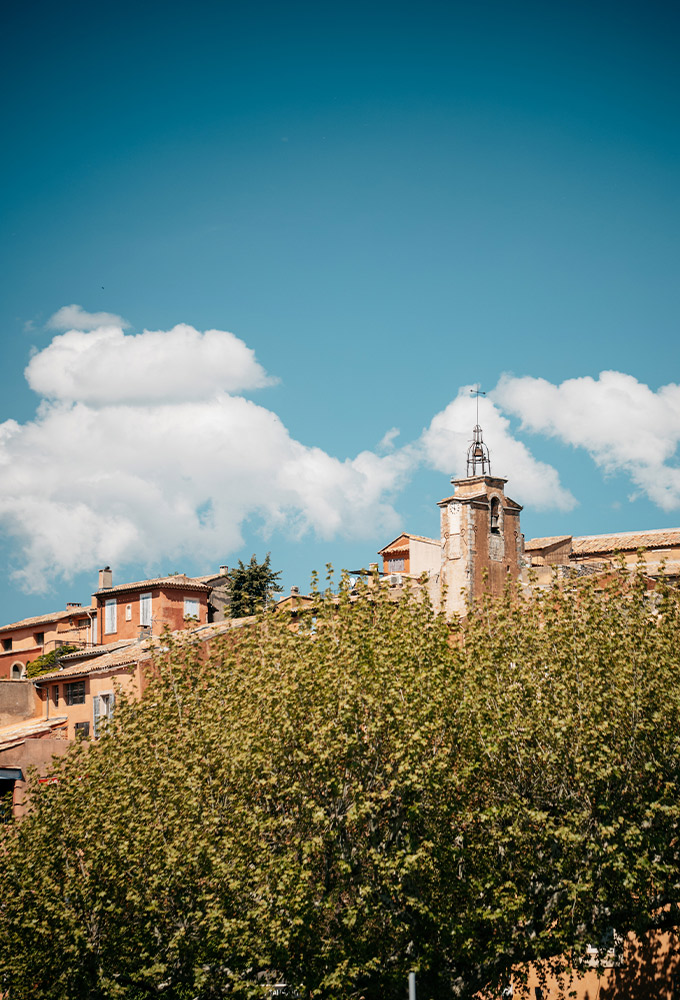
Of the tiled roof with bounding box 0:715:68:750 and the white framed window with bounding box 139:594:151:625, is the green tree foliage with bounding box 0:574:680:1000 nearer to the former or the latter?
the tiled roof with bounding box 0:715:68:750

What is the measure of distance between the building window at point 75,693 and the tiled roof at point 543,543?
2514cm

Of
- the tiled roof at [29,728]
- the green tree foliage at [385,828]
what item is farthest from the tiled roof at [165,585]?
the green tree foliage at [385,828]

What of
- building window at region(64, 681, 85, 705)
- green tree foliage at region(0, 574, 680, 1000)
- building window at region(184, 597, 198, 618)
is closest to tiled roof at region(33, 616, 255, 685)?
building window at region(64, 681, 85, 705)

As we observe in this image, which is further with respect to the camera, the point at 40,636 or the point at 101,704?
the point at 40,636

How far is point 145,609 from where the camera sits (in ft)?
216

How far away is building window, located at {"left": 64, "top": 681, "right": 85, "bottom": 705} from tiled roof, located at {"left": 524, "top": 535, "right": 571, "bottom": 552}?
82.5 feet

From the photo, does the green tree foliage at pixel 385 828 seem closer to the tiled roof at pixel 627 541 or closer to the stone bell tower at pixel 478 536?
the stone bell tower at pixel 478 536

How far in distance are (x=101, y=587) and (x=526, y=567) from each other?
127ft

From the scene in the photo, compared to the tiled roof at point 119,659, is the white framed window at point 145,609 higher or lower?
higher

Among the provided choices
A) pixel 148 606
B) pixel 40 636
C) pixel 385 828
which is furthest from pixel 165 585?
pixel 385 828

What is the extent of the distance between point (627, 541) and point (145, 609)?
31.2 m

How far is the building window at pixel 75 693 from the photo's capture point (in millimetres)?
49312

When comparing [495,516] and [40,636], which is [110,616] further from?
[495,516]

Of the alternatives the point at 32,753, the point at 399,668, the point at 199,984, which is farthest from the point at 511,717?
the point at 32,753
